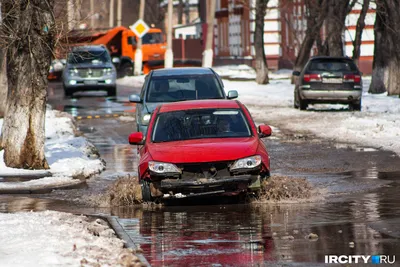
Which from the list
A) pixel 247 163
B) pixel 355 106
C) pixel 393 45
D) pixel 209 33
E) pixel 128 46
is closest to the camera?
pixel 247 163

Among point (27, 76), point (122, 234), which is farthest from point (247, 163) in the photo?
point (27, 76)

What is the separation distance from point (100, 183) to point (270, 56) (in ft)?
168

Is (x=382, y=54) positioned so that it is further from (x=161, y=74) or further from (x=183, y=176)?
(x=183, y=176)

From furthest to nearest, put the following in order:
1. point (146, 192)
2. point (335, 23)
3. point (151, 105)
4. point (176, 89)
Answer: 1. point (335, 23)
2. point (176, 89)
3. point (151, 105)
4. point (146, 192)

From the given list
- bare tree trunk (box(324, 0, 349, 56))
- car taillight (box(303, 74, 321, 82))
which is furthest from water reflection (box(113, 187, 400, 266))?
bare tree trunk (box(324, 0, 349, 56))

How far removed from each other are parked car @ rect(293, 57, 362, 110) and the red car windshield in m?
18.1

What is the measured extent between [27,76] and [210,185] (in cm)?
615

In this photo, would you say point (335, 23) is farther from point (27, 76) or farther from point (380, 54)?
point (27, 76)

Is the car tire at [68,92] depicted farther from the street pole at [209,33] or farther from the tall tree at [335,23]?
the street pole at [209,33]

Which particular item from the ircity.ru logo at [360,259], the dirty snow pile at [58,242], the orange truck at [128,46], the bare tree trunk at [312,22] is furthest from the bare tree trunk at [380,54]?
the ircity.ru logo at [360,259]

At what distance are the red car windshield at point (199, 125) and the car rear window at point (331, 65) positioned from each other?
18.5 metres

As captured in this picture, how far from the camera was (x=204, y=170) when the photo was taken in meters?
13.6

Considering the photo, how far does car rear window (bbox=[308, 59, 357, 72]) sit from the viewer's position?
33.3 meters

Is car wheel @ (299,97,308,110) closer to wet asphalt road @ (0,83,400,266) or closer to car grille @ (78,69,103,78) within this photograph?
wet asphalt road @ (0,83,400,266)
